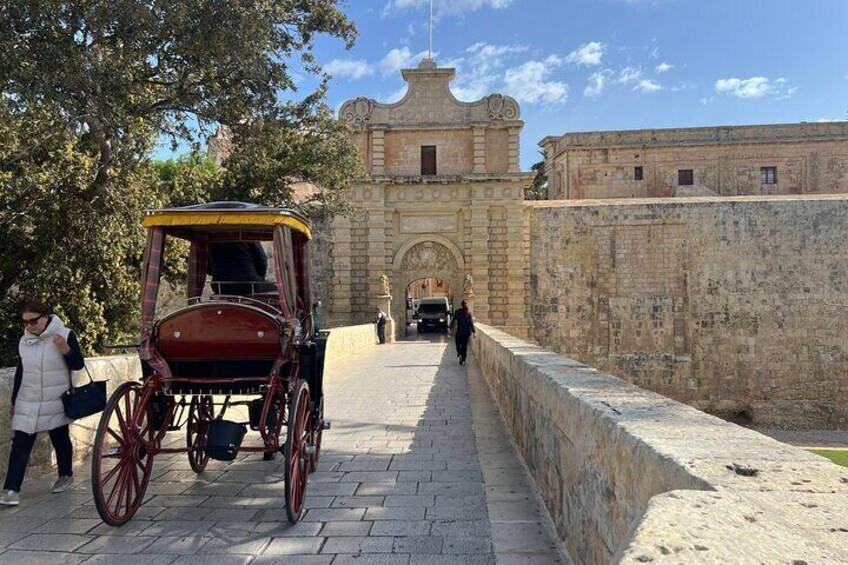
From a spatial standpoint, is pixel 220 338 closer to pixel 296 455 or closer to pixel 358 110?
pixel 296 455

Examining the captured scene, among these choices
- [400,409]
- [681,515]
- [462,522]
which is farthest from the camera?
[400,409]

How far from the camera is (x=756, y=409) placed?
882 inches

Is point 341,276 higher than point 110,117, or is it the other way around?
point 110,117

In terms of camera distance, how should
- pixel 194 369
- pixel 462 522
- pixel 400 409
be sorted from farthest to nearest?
pixel 400 409, pixel 194 369, pixel 462 522

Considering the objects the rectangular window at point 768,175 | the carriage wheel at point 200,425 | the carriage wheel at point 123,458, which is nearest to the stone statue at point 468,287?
the rectangular window at point 768,175

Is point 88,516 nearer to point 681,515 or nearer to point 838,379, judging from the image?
point 681,515

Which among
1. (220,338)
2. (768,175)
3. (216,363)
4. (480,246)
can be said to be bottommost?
(216,363)

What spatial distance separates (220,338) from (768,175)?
107 ft

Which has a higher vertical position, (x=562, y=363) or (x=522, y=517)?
(x=562, y=363)

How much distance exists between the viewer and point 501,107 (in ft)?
80.5

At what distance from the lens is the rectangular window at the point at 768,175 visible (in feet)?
100

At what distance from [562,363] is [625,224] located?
19392 mm

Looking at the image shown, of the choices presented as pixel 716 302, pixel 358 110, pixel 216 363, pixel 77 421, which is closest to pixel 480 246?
pixel 358 110

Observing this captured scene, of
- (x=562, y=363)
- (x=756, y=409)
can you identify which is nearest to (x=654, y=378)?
(x=756, y=409)
